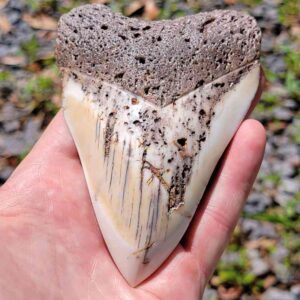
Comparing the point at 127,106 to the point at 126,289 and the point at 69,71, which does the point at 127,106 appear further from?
the point at 126,289

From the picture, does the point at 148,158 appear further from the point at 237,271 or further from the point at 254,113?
the point at 254,113

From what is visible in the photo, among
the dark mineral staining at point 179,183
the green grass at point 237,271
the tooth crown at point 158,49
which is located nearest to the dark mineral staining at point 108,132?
the tooth crown at point 158,49

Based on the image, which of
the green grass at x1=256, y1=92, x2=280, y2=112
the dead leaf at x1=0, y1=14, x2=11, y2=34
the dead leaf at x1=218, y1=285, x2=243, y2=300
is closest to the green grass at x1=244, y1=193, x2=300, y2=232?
the dead leaf at x1=218, y1=285, x2=243, y2=300

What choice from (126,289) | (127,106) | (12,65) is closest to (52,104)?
(12,65)

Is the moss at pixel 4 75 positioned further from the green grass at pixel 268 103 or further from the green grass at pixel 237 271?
the green grass at pixel 237 271

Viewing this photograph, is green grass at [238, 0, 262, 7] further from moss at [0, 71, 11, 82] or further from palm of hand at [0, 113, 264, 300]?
palm of hand at [0, 113, 264, 300]

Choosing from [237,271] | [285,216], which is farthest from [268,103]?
[237,271]
